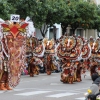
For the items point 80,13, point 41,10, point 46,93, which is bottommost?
point 46,93

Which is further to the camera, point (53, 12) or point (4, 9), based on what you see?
point (53, 12)

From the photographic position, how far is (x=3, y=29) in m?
18.0

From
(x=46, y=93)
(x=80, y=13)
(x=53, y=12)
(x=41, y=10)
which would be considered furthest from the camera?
(x=80, y=13)

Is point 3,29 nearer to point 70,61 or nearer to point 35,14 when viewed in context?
point 70,61

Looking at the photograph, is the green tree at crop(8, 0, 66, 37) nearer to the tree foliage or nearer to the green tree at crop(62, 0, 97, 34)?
the tree foliage

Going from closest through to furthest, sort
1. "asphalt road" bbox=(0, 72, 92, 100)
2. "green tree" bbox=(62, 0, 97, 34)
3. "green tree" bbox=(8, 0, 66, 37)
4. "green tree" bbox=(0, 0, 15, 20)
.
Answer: "asphalt road" bbox=(0, 72, 92, 100)
"green tree" bbox=(0, 0, 15, 20)
"green tree" bbox=(8, 0, 66, 37)
"green tree" bbox=(62, 0, 97, 34)

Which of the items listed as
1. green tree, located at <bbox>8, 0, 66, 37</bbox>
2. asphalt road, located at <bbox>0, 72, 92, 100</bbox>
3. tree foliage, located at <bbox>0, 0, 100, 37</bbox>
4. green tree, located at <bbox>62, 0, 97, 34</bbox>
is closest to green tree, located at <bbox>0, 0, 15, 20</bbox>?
tree foliage, located at <bbox>0, 0, 100, 37</bbox>

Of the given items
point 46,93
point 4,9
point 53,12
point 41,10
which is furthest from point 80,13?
point 46,93

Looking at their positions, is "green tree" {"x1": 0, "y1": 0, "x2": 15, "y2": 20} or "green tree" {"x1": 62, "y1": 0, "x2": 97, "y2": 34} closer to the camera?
"green tree" {"x1": 0, "y1": 0, "x2": 15, "y2": 20}

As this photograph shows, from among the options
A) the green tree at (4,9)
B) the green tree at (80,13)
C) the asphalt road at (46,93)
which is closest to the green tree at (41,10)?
the green tree at (4,9)

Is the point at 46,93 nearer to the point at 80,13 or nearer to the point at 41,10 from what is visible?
the point at 41,10

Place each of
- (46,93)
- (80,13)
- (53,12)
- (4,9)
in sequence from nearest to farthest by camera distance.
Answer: (46,93) < (4,9) < (53,12) < (80,13)

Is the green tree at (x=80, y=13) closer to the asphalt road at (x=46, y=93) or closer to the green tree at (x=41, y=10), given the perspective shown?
the green tree at (x=41, y=10)

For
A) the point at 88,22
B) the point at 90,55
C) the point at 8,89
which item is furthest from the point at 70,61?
the point at 88,22
